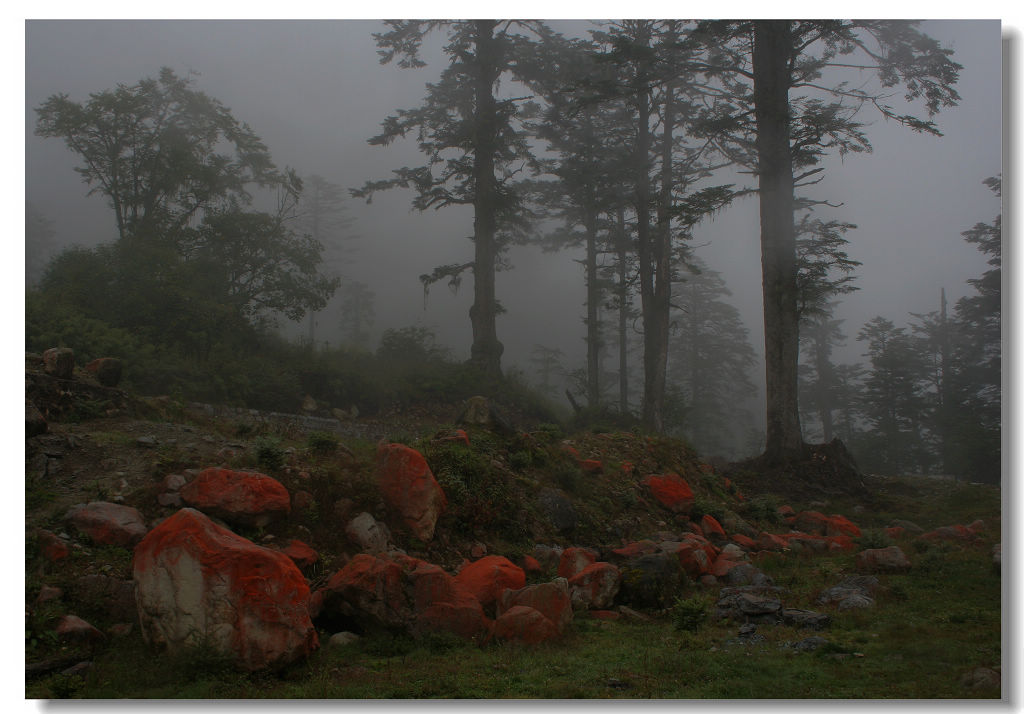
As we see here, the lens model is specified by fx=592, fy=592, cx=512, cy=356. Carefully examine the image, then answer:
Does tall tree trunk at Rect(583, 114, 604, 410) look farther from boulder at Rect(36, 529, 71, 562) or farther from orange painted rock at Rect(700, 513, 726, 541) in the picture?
boulder at Rect(36, 529, 71, 562)

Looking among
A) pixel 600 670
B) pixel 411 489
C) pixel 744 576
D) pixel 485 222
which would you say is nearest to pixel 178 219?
pixel 485 222

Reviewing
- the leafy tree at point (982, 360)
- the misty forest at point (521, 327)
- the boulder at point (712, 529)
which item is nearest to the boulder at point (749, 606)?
the misty forest at point (521, 327)

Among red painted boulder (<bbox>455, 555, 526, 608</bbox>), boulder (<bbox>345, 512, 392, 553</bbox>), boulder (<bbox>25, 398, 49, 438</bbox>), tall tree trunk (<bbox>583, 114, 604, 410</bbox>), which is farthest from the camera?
tall tree trunk (<bbox>583, 114, 604, 410</bbox>)

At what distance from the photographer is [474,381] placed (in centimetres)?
1498

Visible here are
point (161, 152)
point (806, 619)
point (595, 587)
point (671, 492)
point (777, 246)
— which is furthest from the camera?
point (777, 246)

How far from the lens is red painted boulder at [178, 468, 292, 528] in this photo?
545 centimetres

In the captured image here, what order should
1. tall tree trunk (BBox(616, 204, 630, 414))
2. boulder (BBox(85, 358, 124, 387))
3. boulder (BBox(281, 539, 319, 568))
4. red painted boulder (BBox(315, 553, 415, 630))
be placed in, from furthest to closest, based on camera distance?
1. tall tree trunk (BBox(616, 204, 630, 414))
2. boulder (BBox(85, 358, 124, 387))
3. boulder (BBox(281, 539, 319, 568))
4. red painted boulder (BBox(315, 553, 415, 630))

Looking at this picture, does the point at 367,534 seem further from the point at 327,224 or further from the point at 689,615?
the point at 327,224

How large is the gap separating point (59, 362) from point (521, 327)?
9.11m

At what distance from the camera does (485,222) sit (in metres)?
15.8

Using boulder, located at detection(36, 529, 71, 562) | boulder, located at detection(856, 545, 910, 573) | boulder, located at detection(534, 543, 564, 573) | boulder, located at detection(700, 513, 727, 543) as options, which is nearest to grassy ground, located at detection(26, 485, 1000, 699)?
boulder, located at detection(36, 529, 71, 562)

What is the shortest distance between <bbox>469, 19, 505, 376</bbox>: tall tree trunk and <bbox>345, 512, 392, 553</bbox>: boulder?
8.30m

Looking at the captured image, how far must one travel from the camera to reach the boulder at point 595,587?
222 inches

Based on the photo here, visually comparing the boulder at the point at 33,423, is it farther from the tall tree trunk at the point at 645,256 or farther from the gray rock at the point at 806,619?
the tall tree trunk at the point at 645,256
